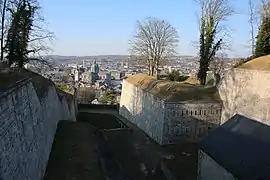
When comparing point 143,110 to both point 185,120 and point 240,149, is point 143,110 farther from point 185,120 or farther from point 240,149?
point 240,149

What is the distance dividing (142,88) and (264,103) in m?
11.9

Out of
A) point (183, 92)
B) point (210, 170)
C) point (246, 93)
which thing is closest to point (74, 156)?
point (210, 170)

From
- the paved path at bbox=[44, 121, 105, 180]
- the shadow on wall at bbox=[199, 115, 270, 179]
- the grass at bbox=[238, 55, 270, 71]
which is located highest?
the grass at bbox=[238, 55, 270, 71]

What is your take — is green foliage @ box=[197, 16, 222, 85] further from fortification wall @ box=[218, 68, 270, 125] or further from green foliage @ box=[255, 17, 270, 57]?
fortification wall @ box=[218, 68, 270, 125]

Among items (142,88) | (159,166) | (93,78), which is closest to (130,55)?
(142,88)

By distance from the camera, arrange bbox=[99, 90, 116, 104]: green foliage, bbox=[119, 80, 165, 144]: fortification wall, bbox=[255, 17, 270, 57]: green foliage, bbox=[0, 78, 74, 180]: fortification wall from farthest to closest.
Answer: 1. bbox=[99, 90, 116, 104]: green foliage
2. bbox=[255, 17, 270, 57]: green foliage
3. bbox=[119, 80, 165, 144]: fortification wall
4. bbox=[0, 78, 74, 180]: fortification wall

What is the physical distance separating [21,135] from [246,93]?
1445 cm

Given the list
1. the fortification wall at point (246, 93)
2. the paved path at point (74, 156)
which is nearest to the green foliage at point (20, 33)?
the paved path at point (74, 156)

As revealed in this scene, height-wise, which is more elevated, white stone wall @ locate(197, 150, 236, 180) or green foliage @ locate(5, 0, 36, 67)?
green foliage @ locate(5, 0, 36, 67)

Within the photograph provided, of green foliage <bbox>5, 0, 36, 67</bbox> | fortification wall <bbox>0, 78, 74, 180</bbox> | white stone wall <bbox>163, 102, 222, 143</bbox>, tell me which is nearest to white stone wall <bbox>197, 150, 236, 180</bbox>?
fortification wall <bbox>0, 78, 74, 180</bbox>

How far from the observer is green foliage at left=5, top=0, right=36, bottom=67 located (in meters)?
22.3

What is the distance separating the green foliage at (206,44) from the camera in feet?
93.7

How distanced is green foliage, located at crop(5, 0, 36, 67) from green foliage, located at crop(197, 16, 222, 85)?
13848mm

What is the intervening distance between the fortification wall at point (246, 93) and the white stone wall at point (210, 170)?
534 centimetres
